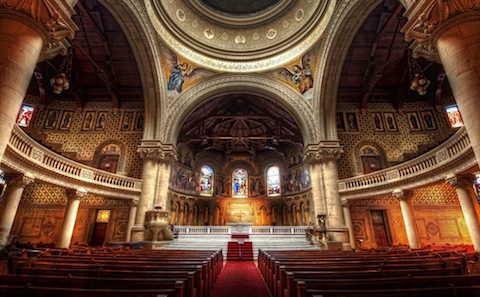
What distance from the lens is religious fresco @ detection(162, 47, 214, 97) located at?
15609 millimetres

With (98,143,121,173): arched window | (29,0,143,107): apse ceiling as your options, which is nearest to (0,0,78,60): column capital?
(29,0,143,107): apse ceiling

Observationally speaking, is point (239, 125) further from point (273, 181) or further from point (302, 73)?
point (302, 73)

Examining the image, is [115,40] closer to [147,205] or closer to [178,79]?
[178,79]

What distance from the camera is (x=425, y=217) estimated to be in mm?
14312

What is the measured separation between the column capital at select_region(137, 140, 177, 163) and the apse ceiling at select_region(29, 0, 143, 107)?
5151 millimetres

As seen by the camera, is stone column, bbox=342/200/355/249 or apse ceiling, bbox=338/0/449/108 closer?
apse ceiling, bbox=338/0/449/108

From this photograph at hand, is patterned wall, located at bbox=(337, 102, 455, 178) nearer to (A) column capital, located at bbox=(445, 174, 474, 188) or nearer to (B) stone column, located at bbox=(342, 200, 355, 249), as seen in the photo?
(B) stone column, located at bbox=(342, 200, 355, 249)

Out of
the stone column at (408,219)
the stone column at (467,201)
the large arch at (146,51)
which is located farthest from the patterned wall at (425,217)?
the large arch at (146,51)

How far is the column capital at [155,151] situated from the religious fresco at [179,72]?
383cm

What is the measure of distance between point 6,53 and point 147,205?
11035 millimetres

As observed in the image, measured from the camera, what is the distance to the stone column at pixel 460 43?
13.7ft

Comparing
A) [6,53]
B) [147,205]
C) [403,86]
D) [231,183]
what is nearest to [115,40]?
[147,205]

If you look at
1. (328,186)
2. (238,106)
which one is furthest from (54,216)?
A: (328,186)

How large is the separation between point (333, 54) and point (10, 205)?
17.7 meters
